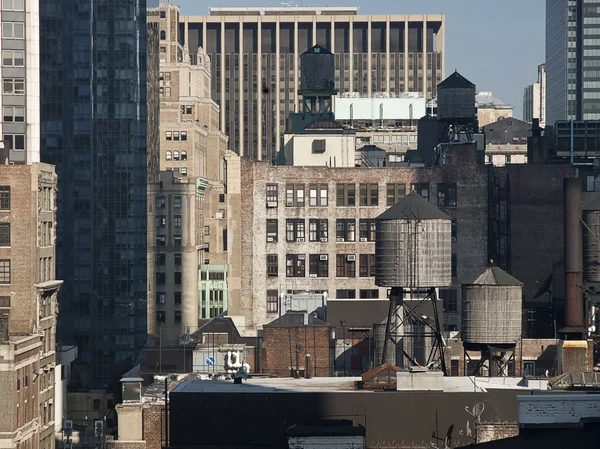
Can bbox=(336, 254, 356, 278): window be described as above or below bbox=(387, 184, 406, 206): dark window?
below

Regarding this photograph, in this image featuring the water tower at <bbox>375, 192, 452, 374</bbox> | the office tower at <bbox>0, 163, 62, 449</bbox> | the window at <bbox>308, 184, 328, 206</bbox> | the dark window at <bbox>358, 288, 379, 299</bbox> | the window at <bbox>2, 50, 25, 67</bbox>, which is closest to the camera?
the water tower at <bbox>375, 192, 452, 374</bbox>

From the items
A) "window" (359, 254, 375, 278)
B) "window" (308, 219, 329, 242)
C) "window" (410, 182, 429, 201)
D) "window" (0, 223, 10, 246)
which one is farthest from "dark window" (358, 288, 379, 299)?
"window" (0, 223, 10, 246)

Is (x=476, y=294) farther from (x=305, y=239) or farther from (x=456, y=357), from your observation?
(x=305, y=239)

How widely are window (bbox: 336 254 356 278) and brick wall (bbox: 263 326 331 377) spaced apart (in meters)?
17.1

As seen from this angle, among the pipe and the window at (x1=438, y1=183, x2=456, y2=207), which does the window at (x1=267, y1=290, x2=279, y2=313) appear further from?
the pipe

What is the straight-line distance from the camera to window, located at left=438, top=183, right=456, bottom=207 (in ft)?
391

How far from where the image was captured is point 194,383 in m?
72.8

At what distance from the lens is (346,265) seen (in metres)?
120

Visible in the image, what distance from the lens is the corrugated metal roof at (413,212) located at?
8606 cm

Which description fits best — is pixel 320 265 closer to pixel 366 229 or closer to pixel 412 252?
pixel 366 229

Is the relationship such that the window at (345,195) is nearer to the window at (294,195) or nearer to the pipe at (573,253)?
the window at (294,195)

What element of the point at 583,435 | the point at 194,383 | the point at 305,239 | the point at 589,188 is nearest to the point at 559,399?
the point at 583,435

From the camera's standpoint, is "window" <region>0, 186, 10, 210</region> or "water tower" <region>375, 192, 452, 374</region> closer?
"water tower" <region>375, 192, 452, 374</region>

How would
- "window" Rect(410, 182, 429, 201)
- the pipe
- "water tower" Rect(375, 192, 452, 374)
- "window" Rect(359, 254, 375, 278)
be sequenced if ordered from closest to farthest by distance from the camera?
"water tower" Rect(375, 192, 452, 374)
the pipe
"window" Rect(410, 182, 429, 201)
"window" Rect(359, 254, 375, 278)
